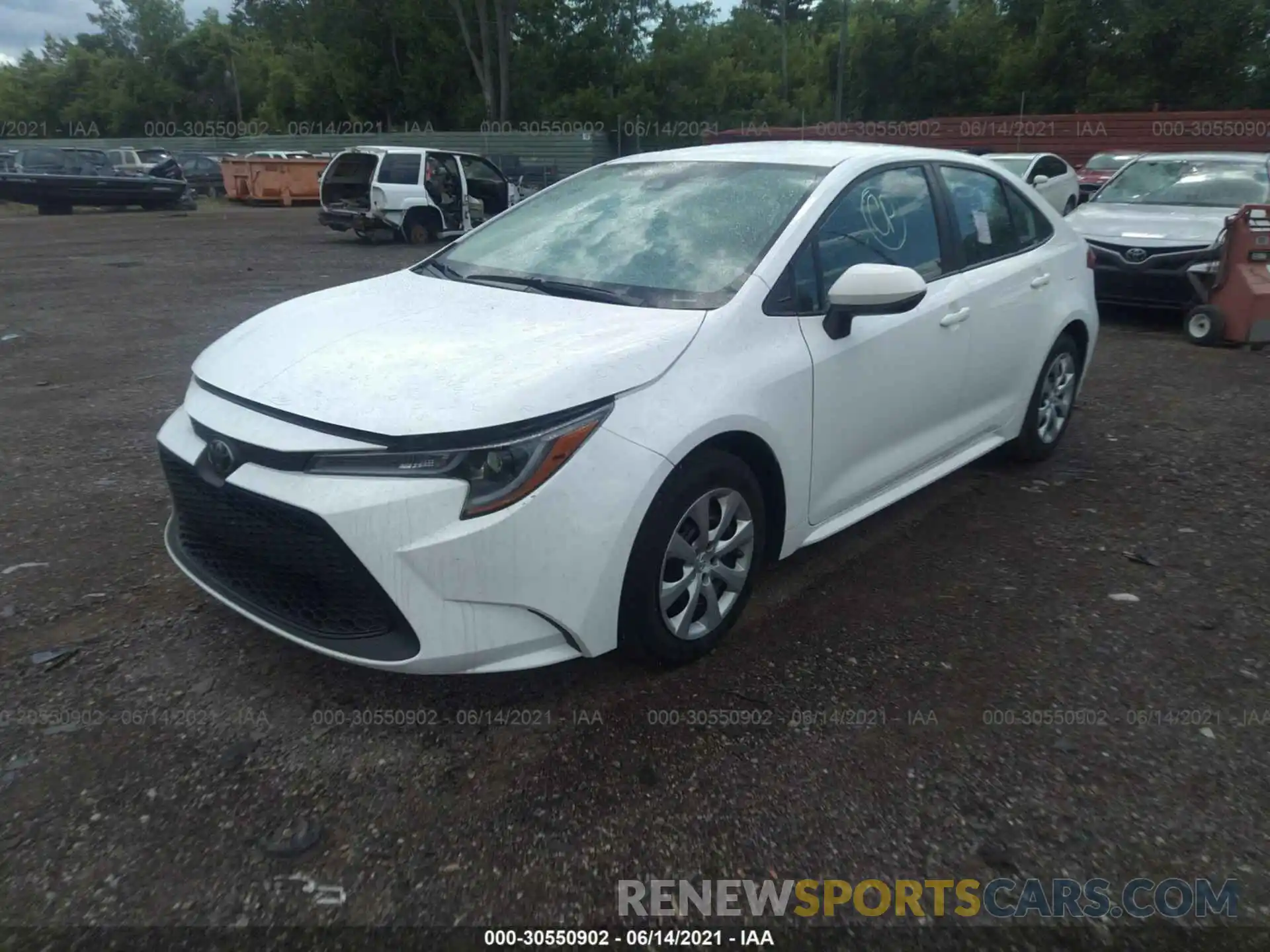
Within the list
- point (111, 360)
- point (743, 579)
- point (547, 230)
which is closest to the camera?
point (743, 579)

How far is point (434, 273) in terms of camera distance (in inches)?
163

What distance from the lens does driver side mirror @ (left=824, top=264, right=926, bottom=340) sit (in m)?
3.37

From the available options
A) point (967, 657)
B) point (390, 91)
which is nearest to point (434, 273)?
point (967, 657)

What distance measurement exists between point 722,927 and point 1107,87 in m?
40.8

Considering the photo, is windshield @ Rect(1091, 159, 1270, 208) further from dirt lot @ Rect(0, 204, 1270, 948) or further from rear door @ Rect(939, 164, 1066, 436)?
dirt lot @ Rect(0, 204, 1270, 948)

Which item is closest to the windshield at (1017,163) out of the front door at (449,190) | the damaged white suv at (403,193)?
the damaged white suv at (403,193)

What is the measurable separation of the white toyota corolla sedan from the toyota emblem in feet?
0.04

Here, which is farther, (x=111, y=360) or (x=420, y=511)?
(x=111, y=360)

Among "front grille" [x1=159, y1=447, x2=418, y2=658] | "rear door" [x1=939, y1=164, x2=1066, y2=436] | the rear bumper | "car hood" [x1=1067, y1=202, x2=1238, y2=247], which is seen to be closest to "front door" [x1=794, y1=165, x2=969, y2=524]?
"rear door" [x1=939, y1=164, x2=1066, y2=436]

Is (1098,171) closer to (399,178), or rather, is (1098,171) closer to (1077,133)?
(1077,133)

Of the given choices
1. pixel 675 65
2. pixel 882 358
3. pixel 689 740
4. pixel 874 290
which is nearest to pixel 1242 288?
pixel 882 358

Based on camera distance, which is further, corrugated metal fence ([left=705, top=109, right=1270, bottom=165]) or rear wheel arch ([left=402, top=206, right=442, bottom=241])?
corrugated metal fence ([left=705, top=109, right=1270, bottom=165])

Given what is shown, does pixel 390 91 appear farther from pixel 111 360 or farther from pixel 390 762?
pixel 390 762

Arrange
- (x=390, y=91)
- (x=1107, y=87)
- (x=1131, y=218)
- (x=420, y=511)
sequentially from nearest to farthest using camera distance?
(x=420, y=511)
(x=1131, y=218)
(x=1107, y=87)
(x=390, y=91)
